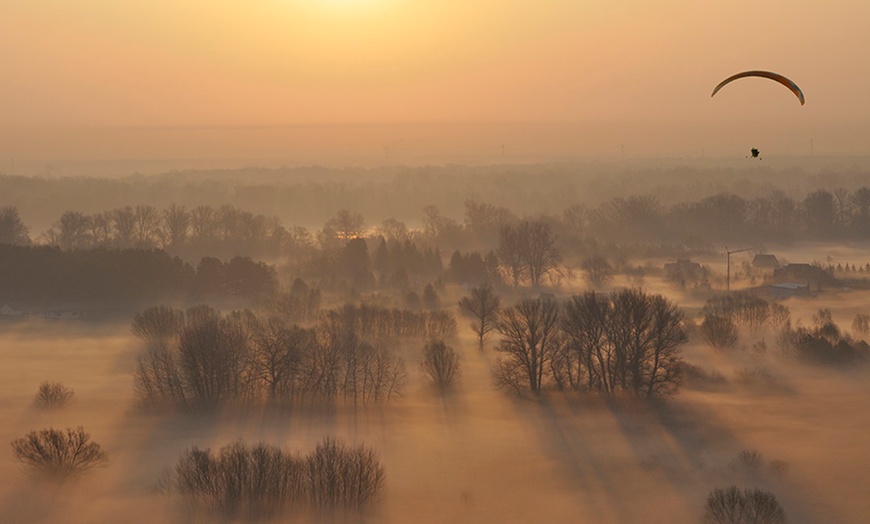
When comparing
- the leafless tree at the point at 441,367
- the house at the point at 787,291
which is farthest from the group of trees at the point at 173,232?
the house at the point at 787,291

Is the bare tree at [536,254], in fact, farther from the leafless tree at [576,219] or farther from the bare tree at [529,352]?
the bare tree at [529,352]

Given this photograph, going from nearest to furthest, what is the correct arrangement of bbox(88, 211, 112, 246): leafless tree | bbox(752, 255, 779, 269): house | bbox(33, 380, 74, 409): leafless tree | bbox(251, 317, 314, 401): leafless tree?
bbox(33, 380, 74, 409): leafless tree, bbox(251, 317, 314, 401): leafless tree, bbox(752, 255, 779, 269): house, bbox(88, 211, 112, 246): leafless tree

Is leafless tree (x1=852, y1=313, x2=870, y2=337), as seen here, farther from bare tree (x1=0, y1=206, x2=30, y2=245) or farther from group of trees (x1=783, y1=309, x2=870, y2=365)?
bare tree (x1=0, y1=206, x2=30, y2=245)

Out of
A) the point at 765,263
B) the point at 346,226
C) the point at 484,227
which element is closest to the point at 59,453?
the point at 765,263

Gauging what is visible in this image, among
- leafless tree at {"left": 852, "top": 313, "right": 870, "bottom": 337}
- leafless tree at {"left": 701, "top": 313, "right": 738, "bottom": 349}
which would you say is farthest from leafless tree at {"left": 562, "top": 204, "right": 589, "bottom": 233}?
leafless tree at {"left": 701, "top": 313, "right": 738, "bottom": 349}

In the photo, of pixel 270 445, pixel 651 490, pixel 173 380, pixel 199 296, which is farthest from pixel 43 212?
pixel 651 490

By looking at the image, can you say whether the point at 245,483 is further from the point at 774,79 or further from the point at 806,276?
the point at 806,276
